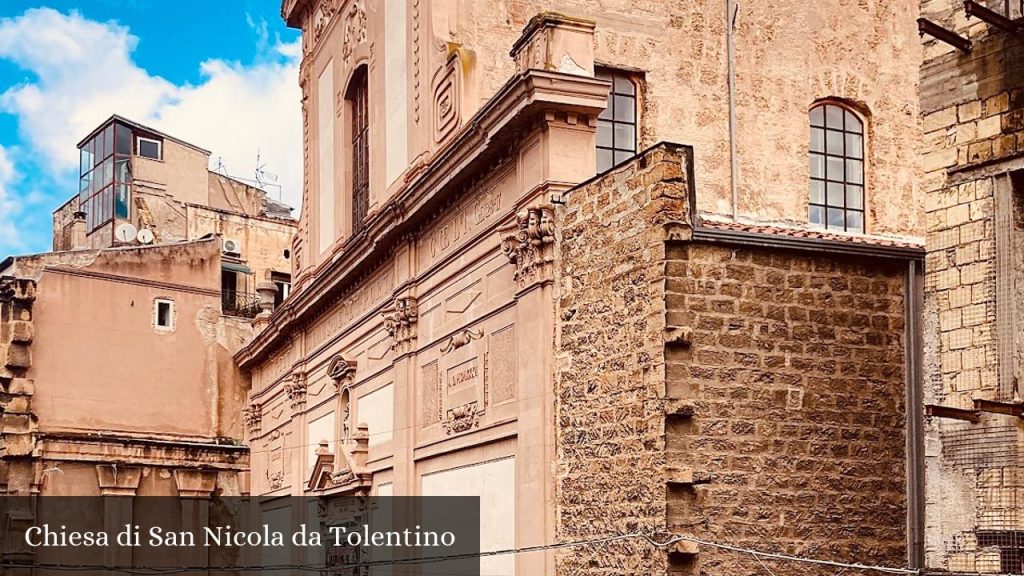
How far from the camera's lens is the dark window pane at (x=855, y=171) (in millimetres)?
20750

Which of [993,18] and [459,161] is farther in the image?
[459,161]

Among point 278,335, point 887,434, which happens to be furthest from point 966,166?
point 278,335

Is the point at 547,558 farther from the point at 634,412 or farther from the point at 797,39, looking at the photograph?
the point at 797,39

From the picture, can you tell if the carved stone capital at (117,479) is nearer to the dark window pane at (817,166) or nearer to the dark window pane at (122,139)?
the dark window pane at (122,139)

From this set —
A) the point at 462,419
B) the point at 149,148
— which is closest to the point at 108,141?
the point at 149,148

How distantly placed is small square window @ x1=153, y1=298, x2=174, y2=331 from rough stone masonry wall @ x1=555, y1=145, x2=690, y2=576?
692 inches

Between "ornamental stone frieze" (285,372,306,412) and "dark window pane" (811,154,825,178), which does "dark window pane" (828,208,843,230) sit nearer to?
"dark window pane" (811,154,825,178)

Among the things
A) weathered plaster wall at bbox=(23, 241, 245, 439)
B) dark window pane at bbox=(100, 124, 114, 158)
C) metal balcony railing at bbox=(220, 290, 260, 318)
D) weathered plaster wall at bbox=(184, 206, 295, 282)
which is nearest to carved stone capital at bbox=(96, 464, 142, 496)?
weathered plaster wall at bbox=(23, 241, 245, 439)

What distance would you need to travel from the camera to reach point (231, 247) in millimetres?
36750

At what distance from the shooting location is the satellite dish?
35562mm

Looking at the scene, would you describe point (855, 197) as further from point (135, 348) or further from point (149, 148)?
point (149, 148)

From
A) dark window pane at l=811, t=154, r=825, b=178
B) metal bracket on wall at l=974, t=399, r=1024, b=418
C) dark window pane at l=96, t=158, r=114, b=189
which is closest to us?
metal bracket on wall at l=974, t=399, r=1024, b=418

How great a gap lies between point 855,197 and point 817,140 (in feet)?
3.16

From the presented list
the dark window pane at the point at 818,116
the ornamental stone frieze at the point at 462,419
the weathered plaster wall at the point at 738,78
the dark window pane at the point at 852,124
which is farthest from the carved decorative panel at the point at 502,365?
the dark window pane at the point at 852,124
